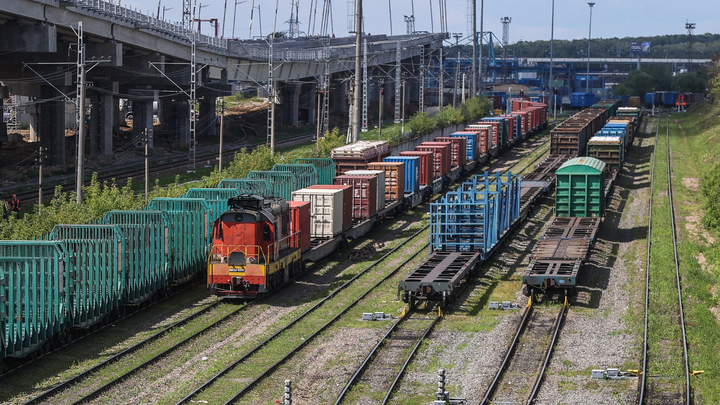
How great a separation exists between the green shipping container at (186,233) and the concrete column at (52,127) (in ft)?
124

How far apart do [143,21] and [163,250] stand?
37619mm

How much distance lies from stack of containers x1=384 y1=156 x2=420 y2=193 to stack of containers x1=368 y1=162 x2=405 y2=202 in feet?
8.72

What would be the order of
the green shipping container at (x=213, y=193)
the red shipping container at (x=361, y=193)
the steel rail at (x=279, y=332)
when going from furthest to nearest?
the red shipping container at (x=361, y=193), the green shipping container at (x=213, y=193), the steel rail at (x=279, y=332)

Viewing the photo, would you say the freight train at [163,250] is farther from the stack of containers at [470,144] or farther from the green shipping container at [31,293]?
the stack of containers at [470,144]

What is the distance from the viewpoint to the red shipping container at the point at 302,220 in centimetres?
3142

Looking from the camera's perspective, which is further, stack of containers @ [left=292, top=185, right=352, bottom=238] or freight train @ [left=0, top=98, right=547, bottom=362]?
stack of containers @ [left=292, top=185, right=352, bottom=238]

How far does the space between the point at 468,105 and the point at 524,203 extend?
5412 centimetres

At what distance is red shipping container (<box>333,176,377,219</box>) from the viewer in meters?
39.6

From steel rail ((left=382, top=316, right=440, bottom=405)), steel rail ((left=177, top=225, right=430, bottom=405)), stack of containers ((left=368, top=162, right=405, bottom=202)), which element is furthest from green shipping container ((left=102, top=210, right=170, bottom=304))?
stack of containers ((left=368, top=162, right=405, bottom=202))

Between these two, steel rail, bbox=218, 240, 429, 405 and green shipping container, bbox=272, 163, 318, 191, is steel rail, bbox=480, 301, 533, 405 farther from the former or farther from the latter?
green shipping container, bbox=272, 163, 318, 191

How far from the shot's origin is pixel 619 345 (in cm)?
2297

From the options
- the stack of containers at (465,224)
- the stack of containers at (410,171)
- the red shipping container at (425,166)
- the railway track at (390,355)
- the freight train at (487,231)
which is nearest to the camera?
the railway track at (390,355)

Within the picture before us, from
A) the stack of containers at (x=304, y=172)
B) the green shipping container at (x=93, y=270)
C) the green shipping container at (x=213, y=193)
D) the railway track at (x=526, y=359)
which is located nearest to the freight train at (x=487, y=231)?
the railway track at (x=526, y=359)

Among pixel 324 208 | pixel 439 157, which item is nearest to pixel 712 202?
pixel 324 208
